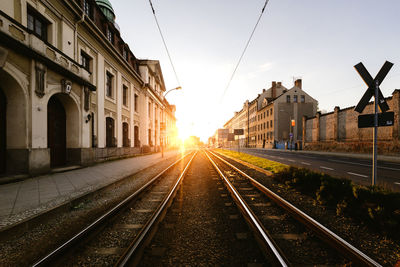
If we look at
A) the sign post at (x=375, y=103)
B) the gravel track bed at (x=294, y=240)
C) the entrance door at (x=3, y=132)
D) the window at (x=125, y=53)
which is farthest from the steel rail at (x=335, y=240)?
the window at (x=125, y=53)

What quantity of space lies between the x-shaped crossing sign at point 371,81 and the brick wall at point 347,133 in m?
19.9

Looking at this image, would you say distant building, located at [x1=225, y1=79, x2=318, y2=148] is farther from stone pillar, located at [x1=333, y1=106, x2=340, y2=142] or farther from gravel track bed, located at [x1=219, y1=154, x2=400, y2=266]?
gravel track bed, located at [x1=219, y1=154, x2=400, y2=266]

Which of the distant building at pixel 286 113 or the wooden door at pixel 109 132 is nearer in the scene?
A: the wooden door at pixel 109 132

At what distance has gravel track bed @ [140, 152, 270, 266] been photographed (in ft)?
6.88

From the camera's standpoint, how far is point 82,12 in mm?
9680

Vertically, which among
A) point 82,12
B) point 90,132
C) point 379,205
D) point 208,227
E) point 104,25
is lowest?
point 208,227

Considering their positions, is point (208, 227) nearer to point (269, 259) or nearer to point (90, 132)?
point (269, 259)

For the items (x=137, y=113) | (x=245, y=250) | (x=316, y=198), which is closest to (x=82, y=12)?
(x=137, y=113)

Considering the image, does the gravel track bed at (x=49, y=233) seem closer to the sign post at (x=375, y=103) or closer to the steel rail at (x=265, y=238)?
the steel rail at (x=265, y=238)

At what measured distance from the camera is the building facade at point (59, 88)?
248 inches

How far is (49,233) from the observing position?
9.14 feet

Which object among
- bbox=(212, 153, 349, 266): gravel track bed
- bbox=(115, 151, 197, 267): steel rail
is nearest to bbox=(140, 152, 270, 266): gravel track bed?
bbox=(115, 151, 197, 267): steel rail

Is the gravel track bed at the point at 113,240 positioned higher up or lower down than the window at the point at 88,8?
lower down

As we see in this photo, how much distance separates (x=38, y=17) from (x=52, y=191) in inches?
349
